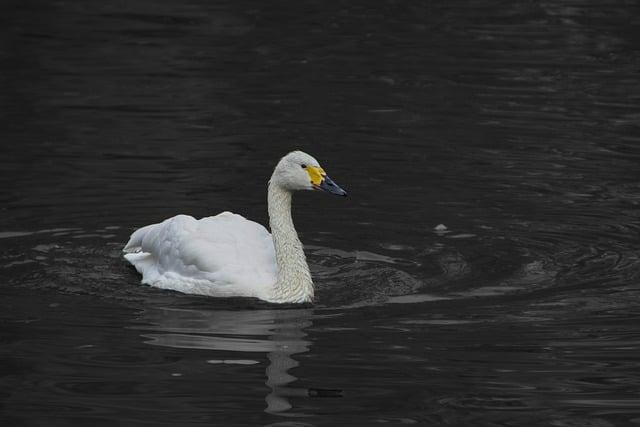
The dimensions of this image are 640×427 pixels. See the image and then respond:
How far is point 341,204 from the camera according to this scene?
15.5 m

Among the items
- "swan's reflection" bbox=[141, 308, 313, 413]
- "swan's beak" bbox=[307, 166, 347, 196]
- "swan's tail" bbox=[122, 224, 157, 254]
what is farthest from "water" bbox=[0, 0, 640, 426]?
"swan's beak" bbox=[307, 166, 347, 196]

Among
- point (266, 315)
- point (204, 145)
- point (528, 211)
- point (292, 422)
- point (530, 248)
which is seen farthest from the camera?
point (204, 145)

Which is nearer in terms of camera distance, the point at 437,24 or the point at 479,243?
the point at 479,243

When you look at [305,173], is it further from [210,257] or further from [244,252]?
[210,257]

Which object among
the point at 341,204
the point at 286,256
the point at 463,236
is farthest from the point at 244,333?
the point at 341,204

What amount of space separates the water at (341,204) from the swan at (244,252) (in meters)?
0.20

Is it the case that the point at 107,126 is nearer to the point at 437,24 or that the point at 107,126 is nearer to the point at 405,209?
the point at 405,209

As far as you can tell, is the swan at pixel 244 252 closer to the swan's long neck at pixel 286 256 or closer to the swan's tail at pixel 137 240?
the swan's long neck at pixel 286 256

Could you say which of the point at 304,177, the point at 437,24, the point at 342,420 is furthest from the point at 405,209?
the point at 437,24

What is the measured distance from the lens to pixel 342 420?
30.0 ft

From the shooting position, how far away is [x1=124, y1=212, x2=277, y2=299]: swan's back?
40.4ft

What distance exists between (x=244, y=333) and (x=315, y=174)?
5.59 ft

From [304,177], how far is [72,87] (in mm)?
9115

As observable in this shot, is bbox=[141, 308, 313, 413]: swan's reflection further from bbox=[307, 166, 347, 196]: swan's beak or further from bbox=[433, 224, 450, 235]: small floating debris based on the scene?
bbox=[433, 224, 450, 235]: small floating debris
